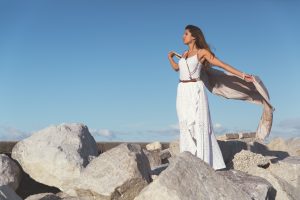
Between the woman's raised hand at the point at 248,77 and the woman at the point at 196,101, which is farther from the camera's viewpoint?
the woman's raised hand at the point at 248,77

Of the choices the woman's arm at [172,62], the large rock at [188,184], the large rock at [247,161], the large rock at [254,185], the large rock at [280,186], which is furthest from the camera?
the large rock at [247,161]

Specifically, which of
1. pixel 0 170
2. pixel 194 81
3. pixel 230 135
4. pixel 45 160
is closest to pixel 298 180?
pixel 194 81

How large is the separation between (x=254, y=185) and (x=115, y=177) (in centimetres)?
173

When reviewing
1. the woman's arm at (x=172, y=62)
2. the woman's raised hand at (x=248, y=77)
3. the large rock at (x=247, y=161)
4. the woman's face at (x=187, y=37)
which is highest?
the woman's face at (x=187, y=37)

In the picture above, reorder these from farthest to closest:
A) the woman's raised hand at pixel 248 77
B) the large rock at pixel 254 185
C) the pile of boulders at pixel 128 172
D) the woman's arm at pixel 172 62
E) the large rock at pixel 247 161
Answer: the large rock at pixel 247 161
the woman's arm at pixel 172 62
the woman's raised hand at pixel 248 77
the large rock at pixel 254 185
the pile of boulders at pixel 128 172

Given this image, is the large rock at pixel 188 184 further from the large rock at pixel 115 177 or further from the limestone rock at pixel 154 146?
the limestone rock at pixel 154 146

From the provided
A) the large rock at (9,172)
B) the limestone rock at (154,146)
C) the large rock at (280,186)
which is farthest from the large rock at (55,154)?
the limestone rock at (154,146)

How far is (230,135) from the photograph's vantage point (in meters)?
12.6

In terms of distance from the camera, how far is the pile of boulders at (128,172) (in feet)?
17.1

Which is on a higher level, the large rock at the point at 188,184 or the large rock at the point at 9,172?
the large rock at the point at 188,184

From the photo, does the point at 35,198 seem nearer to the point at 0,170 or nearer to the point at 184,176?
the point at 0,170

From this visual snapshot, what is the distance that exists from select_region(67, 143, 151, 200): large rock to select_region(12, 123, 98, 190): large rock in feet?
4.35

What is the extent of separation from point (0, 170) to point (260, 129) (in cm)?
382

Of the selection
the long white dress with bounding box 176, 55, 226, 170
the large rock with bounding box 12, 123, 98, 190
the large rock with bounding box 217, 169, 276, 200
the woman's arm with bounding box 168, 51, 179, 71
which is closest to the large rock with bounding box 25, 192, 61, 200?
the large rock with bounding box 12, 123, 98, 190
